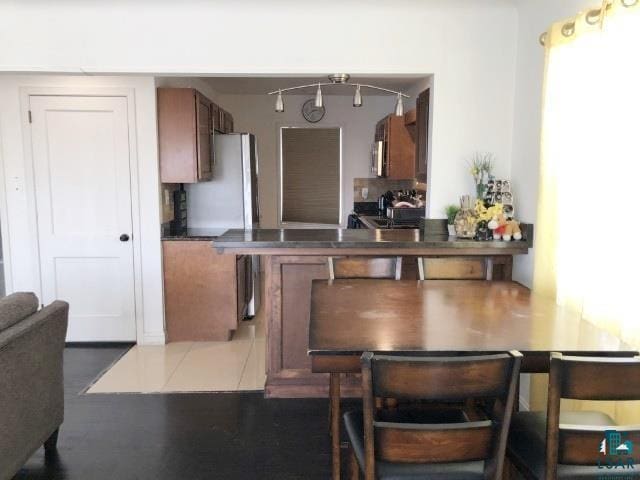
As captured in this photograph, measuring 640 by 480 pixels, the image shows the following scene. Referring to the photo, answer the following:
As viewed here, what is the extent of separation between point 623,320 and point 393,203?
395 cm

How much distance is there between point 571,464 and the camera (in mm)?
1438

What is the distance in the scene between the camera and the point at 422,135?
4.19m

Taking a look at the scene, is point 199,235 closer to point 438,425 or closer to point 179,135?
point 179,135

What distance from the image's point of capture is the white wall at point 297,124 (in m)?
6.85

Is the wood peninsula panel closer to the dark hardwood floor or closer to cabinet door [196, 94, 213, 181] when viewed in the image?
cabinet door [196, 94, 213, 181]

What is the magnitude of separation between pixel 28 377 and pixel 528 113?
3.07 m

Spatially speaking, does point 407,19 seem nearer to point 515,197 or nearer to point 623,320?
point 515,197

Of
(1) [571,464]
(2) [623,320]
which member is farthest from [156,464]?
(2) [623,320]

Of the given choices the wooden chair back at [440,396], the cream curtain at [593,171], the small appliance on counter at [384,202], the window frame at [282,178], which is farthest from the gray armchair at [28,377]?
the window frame at [282,178]

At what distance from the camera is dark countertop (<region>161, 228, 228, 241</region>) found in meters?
4.30

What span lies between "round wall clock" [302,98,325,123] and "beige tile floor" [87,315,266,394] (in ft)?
11.1

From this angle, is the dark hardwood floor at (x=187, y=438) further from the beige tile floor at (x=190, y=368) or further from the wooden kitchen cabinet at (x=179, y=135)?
the wooden kitchen cabinet at (x=179, y=135)

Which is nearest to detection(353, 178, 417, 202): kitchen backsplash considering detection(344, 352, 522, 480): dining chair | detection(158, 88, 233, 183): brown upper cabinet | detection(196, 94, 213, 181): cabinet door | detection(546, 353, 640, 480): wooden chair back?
detection(196, 94, 213, 181): cabinet door

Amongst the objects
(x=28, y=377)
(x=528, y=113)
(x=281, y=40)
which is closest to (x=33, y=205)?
(x=28, y=377)
